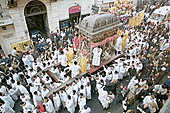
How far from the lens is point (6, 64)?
29.9ft

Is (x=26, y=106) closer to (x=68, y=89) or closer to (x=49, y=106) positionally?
(x=49, y=106)

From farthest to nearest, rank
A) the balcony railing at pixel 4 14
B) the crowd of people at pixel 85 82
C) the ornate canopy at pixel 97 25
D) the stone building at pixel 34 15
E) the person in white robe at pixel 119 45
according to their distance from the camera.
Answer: the stone building at pixel 34 15, the balcony railing at pixel 4 14, the person in white robe at pixel 119 45, the ornate canopy at pixel 97 25, the crowd of people at pixel 85 82

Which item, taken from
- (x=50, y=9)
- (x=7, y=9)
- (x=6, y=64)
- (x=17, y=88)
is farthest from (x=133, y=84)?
(x=7, y=9)

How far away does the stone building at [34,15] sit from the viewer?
10.3 m

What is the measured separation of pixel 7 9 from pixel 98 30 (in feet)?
22.5

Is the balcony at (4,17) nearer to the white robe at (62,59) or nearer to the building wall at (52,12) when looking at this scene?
the building wall at (52,12)

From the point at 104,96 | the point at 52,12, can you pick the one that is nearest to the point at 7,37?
the point at 52,12

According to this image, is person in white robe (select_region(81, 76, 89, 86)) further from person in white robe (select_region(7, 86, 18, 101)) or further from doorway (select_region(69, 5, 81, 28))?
doorway (select_region(69, 5, 81, 28))

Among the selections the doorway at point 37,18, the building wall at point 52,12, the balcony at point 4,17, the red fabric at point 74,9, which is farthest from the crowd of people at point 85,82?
the red fabric at point 74,9

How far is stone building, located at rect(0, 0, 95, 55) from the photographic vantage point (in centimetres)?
1033

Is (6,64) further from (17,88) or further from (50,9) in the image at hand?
(50,9)

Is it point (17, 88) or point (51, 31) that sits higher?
point (51, 31)

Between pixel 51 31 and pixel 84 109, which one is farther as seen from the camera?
pixel 51 31

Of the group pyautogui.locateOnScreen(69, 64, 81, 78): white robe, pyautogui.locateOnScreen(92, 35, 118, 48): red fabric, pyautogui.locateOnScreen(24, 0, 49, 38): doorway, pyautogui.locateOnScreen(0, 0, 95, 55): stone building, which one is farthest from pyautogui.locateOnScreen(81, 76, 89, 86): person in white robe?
pyautogui.locateOnScreen(24, 0, 49, 38): doorway
